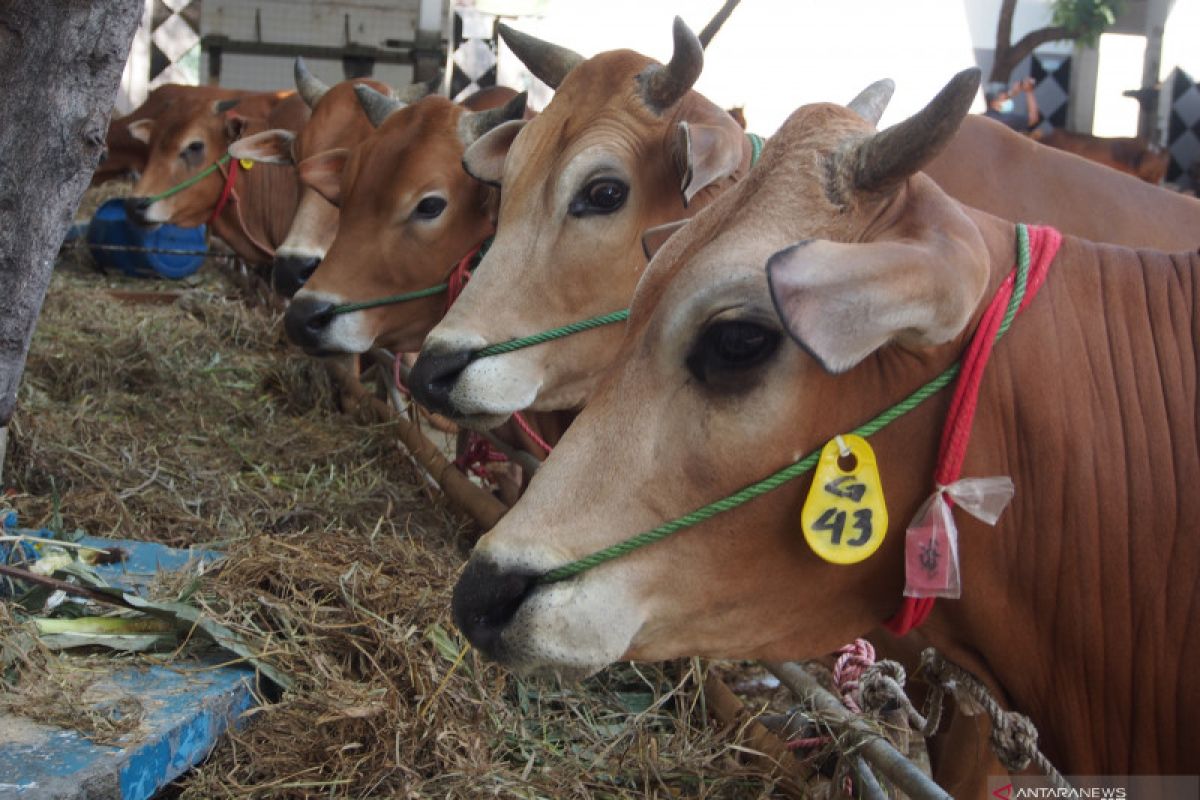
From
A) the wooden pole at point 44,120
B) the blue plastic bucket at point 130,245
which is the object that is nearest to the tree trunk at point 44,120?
the wooden pole at point 44,120

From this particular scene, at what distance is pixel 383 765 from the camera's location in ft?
8.12

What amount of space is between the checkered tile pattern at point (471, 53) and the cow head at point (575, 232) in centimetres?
990

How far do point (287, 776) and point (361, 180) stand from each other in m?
2.70

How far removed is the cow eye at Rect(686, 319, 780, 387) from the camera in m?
1.73

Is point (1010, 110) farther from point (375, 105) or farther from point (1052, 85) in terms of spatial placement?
point (375, 105)

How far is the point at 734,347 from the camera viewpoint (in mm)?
1740

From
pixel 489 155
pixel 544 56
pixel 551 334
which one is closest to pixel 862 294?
pixel 551 334

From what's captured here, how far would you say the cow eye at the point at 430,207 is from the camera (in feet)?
14.4

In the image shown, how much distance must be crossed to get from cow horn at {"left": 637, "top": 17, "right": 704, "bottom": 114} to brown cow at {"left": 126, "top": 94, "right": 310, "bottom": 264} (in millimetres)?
4960

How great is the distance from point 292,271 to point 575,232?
2678 millimetres

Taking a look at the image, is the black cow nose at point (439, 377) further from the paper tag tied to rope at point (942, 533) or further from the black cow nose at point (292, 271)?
the black cow nose at point (292, 271)

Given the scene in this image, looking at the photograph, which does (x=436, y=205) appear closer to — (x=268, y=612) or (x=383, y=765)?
(x=268, y=612)

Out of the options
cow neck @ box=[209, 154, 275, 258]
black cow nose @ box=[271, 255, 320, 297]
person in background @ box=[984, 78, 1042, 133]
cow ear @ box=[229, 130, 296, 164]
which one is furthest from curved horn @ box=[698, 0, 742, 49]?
person in background @ box=[984, 78, 1042, 133]

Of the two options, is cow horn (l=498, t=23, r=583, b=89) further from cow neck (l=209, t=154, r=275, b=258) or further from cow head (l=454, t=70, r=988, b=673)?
cow neck (l=209, t=154, r=275, b=258)
